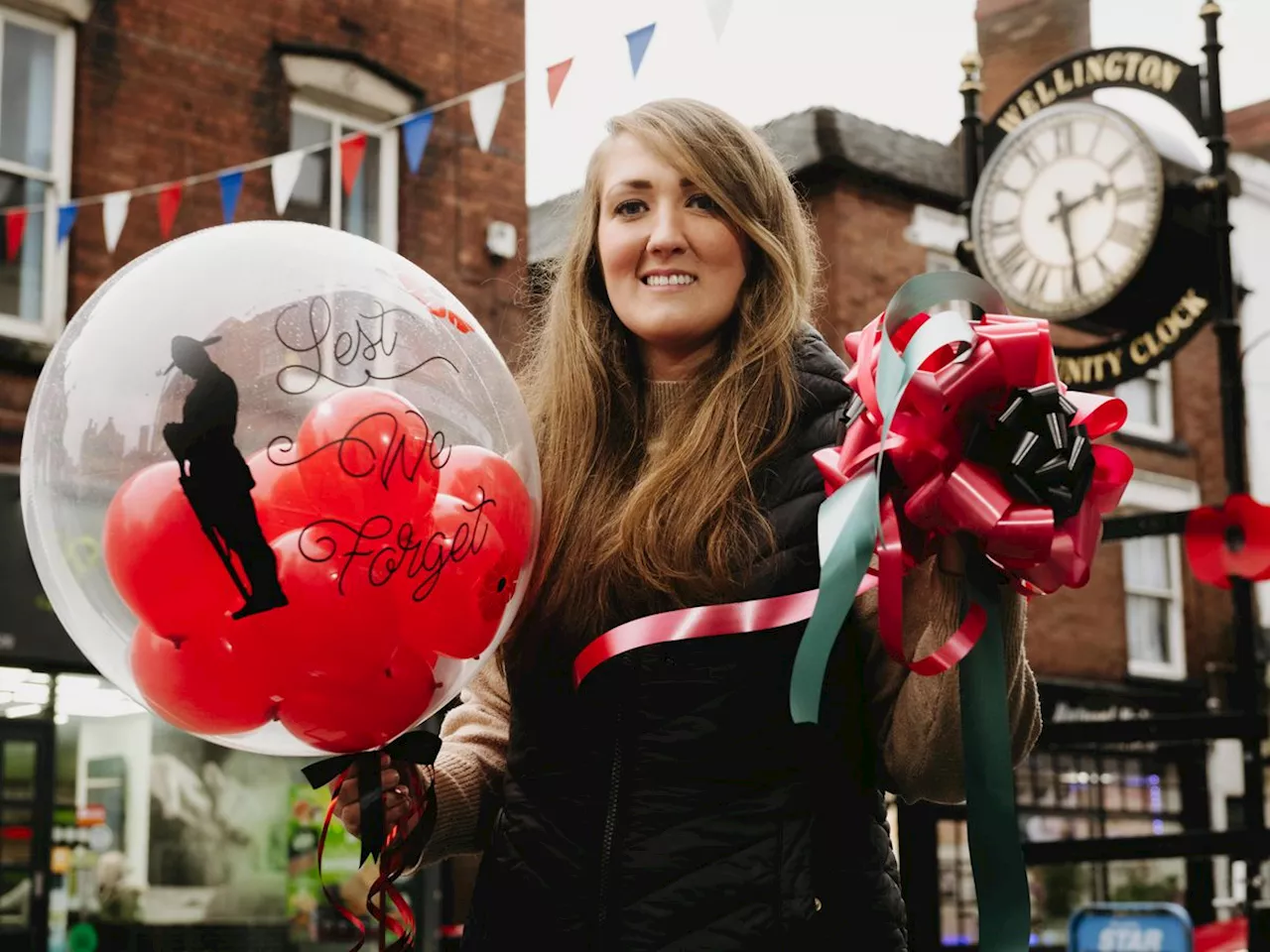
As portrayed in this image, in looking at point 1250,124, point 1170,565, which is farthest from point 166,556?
point 1250,124

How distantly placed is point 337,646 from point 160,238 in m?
7.18

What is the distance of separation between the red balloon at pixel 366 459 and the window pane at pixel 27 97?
7.04m

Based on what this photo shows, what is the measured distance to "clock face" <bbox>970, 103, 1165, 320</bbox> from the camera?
4816 mm

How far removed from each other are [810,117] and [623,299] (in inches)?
360

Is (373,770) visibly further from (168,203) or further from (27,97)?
(27,97)

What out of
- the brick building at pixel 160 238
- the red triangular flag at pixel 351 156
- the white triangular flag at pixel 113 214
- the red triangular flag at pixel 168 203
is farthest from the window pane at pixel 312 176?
the white triangular flag at pixel 113 214

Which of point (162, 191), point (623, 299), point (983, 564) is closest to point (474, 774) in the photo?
point (623, 299)

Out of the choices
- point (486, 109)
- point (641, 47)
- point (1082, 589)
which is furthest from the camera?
point (1082, 589)

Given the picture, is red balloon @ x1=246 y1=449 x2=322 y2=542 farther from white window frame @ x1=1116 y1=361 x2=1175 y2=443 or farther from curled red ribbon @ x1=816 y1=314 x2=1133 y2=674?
white window frame @ x1=1116 y1=361 x2=1175 y2=443

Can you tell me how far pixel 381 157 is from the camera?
9.41 meters

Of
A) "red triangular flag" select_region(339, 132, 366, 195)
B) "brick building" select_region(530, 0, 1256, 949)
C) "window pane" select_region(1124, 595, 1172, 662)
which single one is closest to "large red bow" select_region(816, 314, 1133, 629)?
"red triangular flag" select_region(339, 132, 366, 195)

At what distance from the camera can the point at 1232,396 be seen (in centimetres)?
450

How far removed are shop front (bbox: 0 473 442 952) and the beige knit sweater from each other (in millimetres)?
5749

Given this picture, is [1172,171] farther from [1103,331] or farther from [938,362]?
[938,362]
